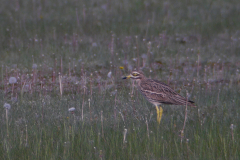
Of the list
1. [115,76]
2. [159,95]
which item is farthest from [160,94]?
[115,76]

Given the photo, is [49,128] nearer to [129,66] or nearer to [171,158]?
[171,158]

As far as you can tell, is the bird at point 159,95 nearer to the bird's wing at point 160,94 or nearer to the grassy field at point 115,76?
the bird's wing at point 160,94

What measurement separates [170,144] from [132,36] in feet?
30.6

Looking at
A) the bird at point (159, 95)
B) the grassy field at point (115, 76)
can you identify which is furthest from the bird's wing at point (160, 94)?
the grassy field at point (115, 76)

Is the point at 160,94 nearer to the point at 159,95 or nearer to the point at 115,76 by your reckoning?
the point at 159,95

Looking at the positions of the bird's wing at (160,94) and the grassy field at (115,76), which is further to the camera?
the bird's wing at (160,94)

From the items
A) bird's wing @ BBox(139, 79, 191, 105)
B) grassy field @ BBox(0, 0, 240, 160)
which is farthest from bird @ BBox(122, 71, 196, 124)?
grassy field @ BBox(0, 0, 240, 160)

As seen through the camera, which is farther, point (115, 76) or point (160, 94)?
point (115, 76)

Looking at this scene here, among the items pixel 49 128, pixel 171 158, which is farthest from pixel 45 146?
pixel 171 158

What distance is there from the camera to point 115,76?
Answer: 11.0 m

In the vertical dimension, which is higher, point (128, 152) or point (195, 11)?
point (195, 11)

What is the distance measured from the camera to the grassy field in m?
5.89

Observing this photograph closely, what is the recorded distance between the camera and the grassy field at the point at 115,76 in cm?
589

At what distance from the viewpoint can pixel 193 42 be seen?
47.6 feet
